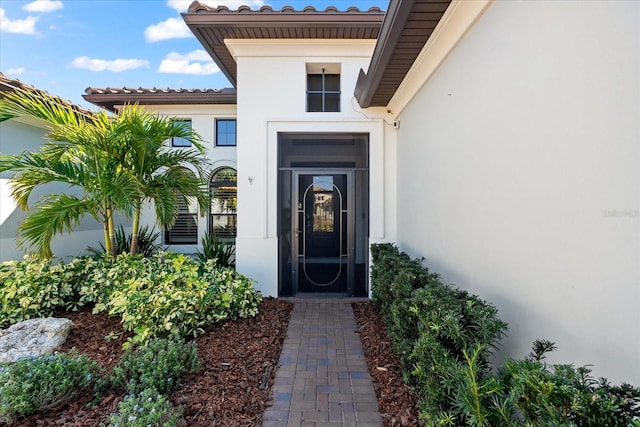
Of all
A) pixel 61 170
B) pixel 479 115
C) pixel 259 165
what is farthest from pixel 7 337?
pixel 479 115

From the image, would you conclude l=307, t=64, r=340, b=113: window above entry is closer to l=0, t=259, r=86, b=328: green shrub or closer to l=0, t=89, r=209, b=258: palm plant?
l=0, t=89, r=209, b=258: palm plant

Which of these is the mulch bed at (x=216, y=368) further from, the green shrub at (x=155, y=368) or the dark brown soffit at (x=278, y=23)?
the dark brown soffit at (x=278, y=23)

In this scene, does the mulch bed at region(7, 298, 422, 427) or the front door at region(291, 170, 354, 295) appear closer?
the mulch bed at region(7, 298, 422, 427)

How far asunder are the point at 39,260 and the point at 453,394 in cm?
590

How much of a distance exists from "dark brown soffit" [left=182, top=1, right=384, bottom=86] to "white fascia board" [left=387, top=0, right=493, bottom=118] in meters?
1.52

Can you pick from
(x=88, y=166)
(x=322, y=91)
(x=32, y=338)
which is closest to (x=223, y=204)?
(x=88, y=166)

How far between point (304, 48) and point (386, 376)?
18.2 ft

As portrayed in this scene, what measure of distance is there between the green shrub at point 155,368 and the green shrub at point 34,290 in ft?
7.59

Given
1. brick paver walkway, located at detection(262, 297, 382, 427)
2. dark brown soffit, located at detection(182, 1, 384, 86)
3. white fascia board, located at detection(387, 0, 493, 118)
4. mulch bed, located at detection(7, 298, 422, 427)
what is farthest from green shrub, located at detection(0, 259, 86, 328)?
white fascia board, located at detection(387, 0, 493, 118)

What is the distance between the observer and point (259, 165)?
613 centimetres

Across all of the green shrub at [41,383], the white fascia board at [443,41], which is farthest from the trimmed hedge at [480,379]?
the green shrub at [41,383]

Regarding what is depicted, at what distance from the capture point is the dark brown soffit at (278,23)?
5262 millimetres

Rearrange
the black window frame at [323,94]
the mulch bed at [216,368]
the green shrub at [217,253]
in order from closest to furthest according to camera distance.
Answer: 1. the mulch bed at [216,368]
2. the black window frame at [323,94]
3. the green shrub at [217,253]

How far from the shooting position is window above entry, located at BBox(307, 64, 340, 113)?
6.37 metres
